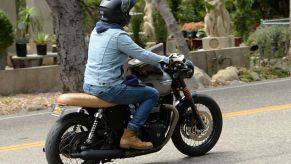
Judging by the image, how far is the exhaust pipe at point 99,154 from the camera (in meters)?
7.50

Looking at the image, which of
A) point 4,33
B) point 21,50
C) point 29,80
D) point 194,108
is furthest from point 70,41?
point 194,108

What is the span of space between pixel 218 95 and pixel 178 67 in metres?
7.18

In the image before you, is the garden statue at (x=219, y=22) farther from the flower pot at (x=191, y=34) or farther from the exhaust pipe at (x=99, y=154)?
the exhaust pipe at (x=99, y=154)

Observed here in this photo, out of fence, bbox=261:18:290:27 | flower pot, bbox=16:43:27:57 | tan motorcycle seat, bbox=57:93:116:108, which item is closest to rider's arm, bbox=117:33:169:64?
tan motorcycle seat, bbox=57:93:116:108

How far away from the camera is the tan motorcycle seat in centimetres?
752

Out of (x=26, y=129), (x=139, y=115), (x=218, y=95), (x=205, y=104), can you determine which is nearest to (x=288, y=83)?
(x=218, y=95)

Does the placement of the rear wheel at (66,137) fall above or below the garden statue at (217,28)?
above

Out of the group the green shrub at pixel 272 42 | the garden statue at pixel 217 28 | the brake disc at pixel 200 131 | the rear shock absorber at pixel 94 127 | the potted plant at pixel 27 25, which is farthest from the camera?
the garden statue at pixel 217 28

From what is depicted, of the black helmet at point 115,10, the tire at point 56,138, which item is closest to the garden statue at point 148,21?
the black helmet at point 115,10

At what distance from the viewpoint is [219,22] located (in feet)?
84.8

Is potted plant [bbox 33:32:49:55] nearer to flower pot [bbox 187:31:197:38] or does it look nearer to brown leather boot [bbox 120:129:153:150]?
flower pot [bbox 187:31:197:38]

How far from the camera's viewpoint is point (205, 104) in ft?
28.1

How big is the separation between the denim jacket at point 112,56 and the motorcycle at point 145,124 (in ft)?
0.71

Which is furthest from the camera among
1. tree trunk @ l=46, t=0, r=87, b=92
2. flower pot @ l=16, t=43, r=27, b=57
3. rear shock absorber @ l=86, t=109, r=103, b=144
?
flower pot @ l=16, t=43, r=27, b=57
